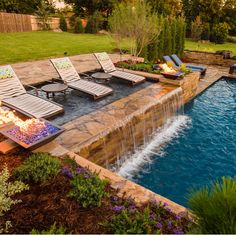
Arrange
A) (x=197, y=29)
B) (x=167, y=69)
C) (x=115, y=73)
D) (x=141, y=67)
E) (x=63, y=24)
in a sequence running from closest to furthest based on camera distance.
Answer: (x=115, y=73), (x=167, y=69), (x=141, y=67), (x=197, y=29), (x=63, y=24)

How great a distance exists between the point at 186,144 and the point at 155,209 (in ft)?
14.9

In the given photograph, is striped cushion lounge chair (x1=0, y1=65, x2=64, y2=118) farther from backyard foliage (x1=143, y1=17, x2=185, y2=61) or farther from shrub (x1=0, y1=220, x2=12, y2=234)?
backyard foliage (x1=143, y1=17, x2=185, y2=61)

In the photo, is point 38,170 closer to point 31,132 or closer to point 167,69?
point 31,132

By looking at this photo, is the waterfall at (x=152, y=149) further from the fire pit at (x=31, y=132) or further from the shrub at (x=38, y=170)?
the shrub at (x=38, y=170)

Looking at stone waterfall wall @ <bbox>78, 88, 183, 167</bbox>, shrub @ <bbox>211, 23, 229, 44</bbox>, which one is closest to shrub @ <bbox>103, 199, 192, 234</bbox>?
stone waterfall wall @ <bbox>78, 88, 183, 167</bbox>

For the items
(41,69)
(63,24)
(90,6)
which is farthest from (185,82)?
(90,6)

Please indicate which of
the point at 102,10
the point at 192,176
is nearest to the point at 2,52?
the point at 192,176

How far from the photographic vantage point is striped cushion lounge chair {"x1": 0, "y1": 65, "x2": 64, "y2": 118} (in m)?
7.02

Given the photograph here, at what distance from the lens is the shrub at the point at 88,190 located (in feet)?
12.8

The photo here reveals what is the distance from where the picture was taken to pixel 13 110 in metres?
7.11

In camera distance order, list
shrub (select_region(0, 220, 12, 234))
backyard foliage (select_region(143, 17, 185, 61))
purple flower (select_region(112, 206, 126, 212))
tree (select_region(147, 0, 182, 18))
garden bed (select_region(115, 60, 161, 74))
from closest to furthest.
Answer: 1. shrub (select_region(0, 220, 12, 234))
2. purple flower (select_region(112, 206, 126, 212))
3. garden bed (select_region(115, 60, 161, 74))
4. backyard foliage (select_region(143, 17, 185, 61))
5. tree (select_region(147, 0, 182, 18))

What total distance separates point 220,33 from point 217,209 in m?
34.3

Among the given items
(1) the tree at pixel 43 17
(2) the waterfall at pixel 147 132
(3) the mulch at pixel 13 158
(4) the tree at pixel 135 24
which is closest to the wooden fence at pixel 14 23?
(1) the tree at pixel 43 17

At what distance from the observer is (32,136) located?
5.23 metres
